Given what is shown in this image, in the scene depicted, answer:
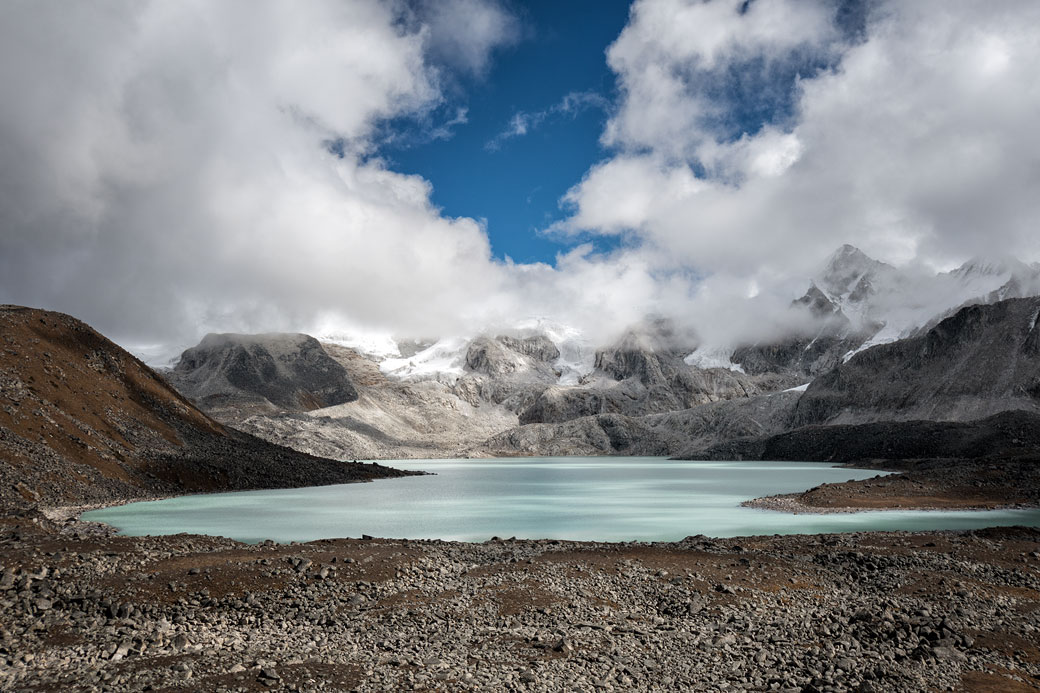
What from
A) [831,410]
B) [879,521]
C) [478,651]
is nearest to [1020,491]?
[879,521]

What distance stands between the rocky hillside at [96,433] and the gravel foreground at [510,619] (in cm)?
2294

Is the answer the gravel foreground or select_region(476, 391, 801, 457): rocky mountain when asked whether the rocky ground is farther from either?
select_region(476, 391, 801, 457): rocky mountain

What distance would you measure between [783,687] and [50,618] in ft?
50.9

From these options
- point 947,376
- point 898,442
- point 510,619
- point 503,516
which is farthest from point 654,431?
point 510,619

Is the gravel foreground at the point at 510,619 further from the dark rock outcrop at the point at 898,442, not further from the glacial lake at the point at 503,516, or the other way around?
the dark rock outcrop at the point at 898,442

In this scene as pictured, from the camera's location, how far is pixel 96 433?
51031 mm

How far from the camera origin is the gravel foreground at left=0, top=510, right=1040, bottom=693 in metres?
13.1

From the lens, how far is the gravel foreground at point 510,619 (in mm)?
13078

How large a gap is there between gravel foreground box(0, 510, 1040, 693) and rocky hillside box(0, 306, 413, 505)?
2294 centimetres

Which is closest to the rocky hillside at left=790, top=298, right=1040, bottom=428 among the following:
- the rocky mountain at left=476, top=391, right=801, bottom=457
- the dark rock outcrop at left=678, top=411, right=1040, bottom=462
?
the rocky mountain at left=476, top=391, right=801, bottom=457

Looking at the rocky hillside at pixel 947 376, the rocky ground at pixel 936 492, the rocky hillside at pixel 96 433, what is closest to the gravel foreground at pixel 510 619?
the rocky hillside at pixel 96 433

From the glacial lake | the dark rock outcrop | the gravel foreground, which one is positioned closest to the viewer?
the gravel foreground

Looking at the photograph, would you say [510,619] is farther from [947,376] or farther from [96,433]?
[947,376]

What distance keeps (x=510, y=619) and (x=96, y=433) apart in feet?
153
